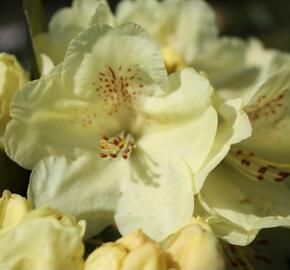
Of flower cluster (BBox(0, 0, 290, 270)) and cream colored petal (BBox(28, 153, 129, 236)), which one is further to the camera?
cream colored petal (BBox(28, 153, 129, 236))

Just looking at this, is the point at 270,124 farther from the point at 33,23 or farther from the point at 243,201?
the point at 33,23

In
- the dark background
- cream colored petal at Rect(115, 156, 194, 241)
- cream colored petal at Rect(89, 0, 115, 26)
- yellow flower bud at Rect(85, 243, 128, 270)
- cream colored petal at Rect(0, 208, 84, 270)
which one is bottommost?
the dark background

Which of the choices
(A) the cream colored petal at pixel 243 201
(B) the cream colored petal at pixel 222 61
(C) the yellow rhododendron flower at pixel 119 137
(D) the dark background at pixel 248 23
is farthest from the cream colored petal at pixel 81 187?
(D) the dark background at pixel 248 23

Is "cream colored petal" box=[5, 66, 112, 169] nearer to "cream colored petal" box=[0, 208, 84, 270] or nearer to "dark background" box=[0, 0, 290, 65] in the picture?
"cream colored petal" box=[0, 208, 84, 270]

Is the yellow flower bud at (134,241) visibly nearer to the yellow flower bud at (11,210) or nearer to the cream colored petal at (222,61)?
the yellow flower bud at (11,210)

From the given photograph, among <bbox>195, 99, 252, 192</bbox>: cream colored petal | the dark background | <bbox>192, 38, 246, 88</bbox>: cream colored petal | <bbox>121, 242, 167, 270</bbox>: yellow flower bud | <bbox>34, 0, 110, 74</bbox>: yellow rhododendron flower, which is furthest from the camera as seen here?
the dark background

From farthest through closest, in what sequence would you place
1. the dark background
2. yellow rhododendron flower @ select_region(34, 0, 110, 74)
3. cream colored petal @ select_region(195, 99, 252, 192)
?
the dark background < yellow rhododendron flower @ select_region(34, 0, 110, 74) < cream colored petal @ select_region(195, 99, 252, 192)

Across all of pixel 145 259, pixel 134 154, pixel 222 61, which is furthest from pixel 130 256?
pixel 222 61

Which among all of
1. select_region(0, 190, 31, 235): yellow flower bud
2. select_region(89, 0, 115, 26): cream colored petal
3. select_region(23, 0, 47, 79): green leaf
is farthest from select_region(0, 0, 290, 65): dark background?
select_region(0, 190, 31, 235): yellow flower bud
